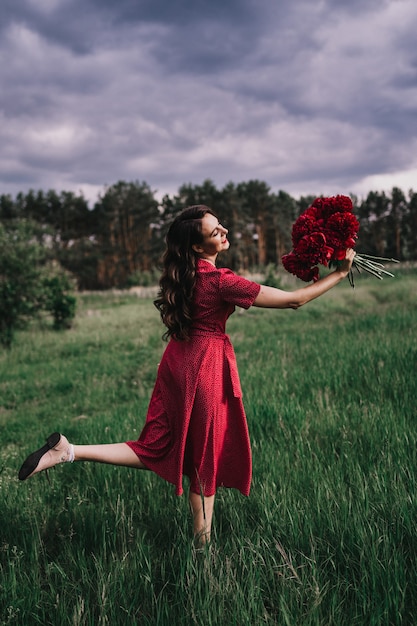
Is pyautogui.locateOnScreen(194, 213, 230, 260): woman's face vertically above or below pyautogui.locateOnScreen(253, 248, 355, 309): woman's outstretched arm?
above

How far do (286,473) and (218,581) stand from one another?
1.19 meters

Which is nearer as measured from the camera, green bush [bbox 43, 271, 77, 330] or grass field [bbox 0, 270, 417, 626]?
grass field [bbox 0, 270, 417, 626]

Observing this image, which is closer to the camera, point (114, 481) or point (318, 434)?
point (114, 481)

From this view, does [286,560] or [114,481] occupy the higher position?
[286,560]

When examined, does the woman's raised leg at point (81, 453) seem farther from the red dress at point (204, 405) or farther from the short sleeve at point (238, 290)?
the short sleeve at point (238, 290)

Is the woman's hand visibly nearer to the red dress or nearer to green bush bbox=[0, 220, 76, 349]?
the red dress

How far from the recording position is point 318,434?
12.6ft

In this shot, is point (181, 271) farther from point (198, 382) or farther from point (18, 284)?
point (18, 284)

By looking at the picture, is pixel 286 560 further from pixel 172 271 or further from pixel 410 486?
pixel 172 271

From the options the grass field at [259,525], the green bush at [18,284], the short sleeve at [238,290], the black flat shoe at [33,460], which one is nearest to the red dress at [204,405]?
the short sleeve at [238,290]

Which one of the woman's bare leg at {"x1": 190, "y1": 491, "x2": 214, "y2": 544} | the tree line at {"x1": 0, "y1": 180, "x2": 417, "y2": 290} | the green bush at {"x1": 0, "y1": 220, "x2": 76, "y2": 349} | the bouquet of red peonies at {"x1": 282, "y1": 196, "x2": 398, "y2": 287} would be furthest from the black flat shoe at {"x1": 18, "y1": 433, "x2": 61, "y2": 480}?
the tree line at {"x1": 0, "y1": 180, "x2": 417, "y2": 290}

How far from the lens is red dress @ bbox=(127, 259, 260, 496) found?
2.53 metres

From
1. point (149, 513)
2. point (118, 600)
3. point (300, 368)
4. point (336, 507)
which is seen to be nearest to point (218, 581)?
point (118, 600)

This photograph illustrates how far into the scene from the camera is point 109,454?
8.84ft
